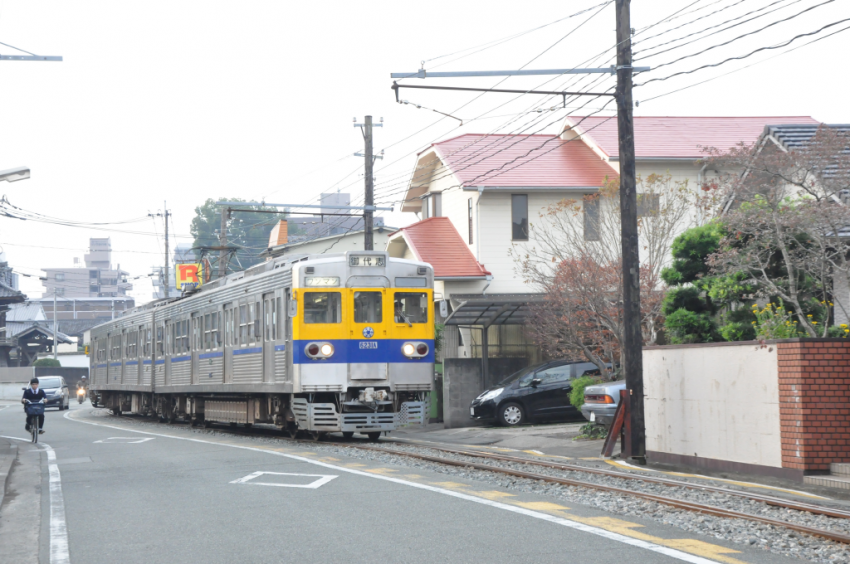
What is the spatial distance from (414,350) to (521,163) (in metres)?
11.8

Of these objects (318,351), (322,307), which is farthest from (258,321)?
(318,351)

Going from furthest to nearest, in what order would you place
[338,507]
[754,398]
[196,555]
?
[754,398], [338,507], [196,555]

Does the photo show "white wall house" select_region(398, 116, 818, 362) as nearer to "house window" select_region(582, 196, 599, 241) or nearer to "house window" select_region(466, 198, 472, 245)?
"house window" select_region(466, 198, 472, 245)

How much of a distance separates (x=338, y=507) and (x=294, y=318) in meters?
7.89

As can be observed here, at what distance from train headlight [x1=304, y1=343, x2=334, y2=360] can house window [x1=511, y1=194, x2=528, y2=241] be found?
1189cm

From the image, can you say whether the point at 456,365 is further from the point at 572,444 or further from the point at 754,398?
the point at 754,398

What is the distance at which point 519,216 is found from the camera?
90.9 ft

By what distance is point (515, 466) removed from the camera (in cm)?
1338

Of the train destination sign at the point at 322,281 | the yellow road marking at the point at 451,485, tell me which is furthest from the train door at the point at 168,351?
the yellow road marking at the point at 451,485

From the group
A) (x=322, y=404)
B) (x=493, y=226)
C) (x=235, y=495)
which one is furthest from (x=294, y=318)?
(x=493, y=226)

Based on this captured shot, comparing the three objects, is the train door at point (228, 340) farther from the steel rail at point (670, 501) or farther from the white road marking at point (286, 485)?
the white road marking at point (286, 485)

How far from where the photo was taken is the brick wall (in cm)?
1095

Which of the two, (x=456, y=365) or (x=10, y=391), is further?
(x=10, y=391)

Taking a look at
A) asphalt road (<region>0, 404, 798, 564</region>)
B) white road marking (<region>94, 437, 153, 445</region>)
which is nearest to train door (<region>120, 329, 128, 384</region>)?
white road marking (<region>94, 437, 153, 445</region>)
